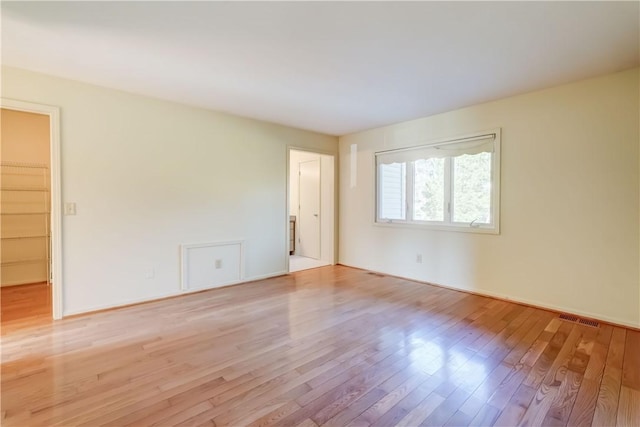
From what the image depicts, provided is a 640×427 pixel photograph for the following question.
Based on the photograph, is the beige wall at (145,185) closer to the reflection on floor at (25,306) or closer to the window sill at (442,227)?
the reflection on floor at (25,306)

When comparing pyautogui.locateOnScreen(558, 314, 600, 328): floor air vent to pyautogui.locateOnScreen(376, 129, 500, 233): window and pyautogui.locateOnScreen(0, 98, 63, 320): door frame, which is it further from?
pyautogui.locateOnScreen(0, 98, 63, 320): door frame

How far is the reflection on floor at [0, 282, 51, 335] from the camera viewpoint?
290cm

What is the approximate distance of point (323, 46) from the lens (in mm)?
2359

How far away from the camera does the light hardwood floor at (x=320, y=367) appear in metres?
1.67

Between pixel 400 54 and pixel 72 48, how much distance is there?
2690 mm

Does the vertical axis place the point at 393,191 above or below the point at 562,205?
above

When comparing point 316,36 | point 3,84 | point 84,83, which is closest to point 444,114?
point 316,36

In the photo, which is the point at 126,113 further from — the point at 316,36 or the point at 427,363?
the point at 427,363

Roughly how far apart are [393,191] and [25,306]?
4968 mm

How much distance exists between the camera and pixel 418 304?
3482 mm

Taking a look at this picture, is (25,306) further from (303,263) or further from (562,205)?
(562,205)

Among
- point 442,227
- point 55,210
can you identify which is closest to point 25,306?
point 55,210

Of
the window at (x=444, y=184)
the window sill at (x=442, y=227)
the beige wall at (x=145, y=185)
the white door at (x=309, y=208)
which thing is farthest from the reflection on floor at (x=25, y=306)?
the window at (x=444, y=184)

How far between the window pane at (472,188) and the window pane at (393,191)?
0.84 metres
